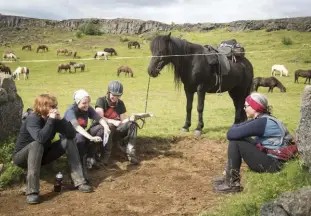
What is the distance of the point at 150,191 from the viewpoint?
6.69 meters

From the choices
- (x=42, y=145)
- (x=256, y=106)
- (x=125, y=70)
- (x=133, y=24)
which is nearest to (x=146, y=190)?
(x=42, y=145)

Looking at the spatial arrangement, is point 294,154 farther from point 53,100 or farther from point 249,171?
point 53,100

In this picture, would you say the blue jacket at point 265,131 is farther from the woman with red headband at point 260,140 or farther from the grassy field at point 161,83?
the grassy field at point 161,83

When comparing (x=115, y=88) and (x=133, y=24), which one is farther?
(x=133, y=24)

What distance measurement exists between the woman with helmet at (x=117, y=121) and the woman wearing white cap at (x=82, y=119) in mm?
327

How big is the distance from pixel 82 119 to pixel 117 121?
2.65 feet

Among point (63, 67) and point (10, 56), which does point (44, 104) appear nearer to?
point (63, 67)

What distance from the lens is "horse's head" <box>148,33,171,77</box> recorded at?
9500 mm

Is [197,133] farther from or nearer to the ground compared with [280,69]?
nearer to the ground

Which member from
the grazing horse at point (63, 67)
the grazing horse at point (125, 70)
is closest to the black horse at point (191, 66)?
the grazing horse at point (125, 70)

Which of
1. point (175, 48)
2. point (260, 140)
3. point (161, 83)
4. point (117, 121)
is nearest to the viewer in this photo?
point (260, 140)

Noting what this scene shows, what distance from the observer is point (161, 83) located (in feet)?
99.1

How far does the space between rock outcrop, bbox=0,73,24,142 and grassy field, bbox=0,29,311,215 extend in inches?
125

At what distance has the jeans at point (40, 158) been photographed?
617cm
